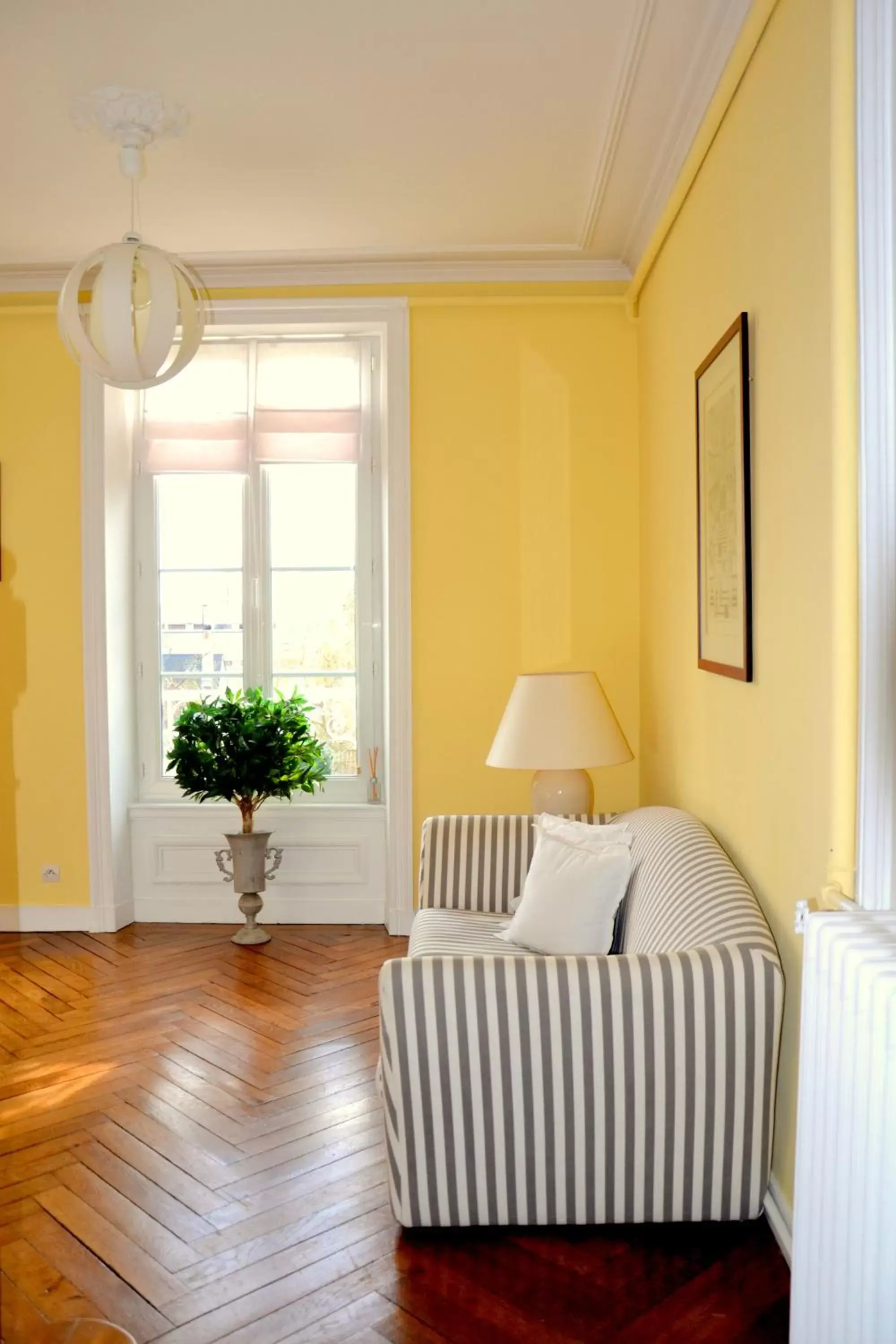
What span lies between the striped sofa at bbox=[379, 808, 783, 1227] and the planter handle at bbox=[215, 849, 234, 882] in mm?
2604

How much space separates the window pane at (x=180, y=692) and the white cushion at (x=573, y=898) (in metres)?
2.51

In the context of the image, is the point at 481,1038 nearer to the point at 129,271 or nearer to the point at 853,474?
the point at 853,474

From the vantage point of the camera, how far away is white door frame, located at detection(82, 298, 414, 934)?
4.68m

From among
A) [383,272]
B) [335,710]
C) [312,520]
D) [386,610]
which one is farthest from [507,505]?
[335,710]

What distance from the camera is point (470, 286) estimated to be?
4672 millimetres

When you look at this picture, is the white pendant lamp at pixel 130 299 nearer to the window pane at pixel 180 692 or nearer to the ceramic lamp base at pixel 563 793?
the ceramic lamp base at pixel 563 793

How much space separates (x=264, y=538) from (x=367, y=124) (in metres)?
2.19

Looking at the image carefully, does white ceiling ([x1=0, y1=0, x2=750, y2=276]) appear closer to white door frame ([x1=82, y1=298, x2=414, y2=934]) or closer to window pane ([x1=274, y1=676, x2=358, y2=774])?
white door frame ([x1=82, y1=298, x2=414, y2=934])

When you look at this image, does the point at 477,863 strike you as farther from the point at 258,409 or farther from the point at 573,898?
the point at 258,409

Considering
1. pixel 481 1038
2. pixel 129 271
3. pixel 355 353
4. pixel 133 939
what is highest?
pixel 355 353

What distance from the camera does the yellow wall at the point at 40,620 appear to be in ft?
15.8

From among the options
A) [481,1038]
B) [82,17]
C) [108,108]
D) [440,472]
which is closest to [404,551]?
[440,472]

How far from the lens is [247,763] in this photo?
14.7 ft

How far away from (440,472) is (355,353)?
0.87 m
